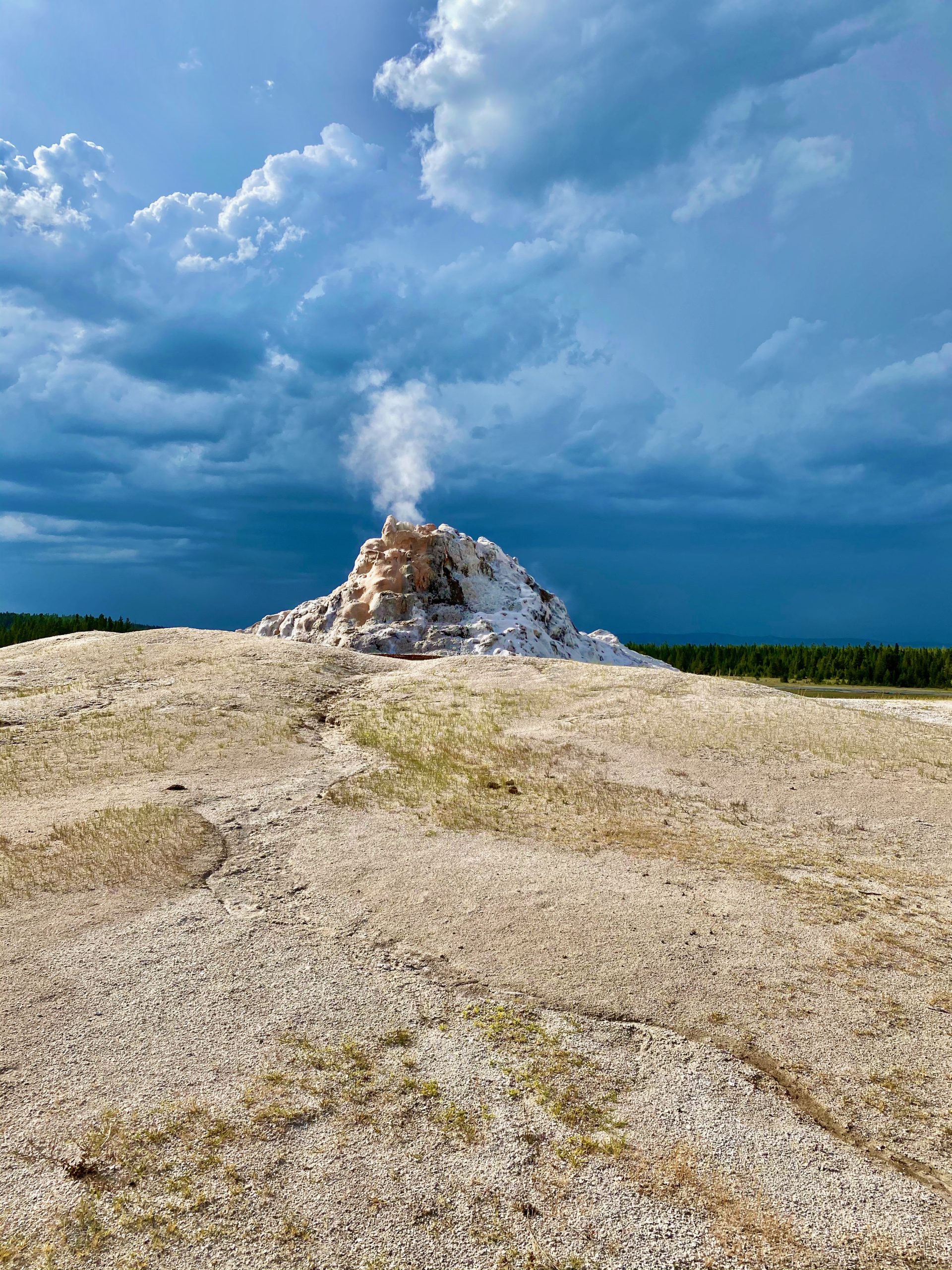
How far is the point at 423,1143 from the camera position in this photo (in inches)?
177

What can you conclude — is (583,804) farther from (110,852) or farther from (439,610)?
(439,610)

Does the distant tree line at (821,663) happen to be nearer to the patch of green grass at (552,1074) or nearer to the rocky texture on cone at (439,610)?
the rocky texture on cone at (439,610)

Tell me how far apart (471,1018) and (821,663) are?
8065 cm

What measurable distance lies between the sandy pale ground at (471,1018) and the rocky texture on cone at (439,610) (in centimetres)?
2614

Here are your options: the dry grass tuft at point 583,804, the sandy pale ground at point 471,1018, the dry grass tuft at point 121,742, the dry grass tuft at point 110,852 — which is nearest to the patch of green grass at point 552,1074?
the sandy pale ground at point 471,1018

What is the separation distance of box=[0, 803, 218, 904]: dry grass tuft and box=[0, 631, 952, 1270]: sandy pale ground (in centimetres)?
6

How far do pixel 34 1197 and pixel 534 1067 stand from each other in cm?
339

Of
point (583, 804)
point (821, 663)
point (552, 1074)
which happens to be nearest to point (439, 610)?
point (583, 804)

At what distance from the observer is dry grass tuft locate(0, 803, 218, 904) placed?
840 cm

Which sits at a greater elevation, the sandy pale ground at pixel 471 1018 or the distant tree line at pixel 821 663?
the distant tree line at pixel 821 663

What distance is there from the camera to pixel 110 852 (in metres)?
9.16

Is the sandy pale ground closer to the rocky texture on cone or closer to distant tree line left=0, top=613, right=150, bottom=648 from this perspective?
the rocky texture on cone

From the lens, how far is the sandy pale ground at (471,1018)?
3.99 m

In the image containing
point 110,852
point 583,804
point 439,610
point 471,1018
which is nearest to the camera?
point 471,1018
